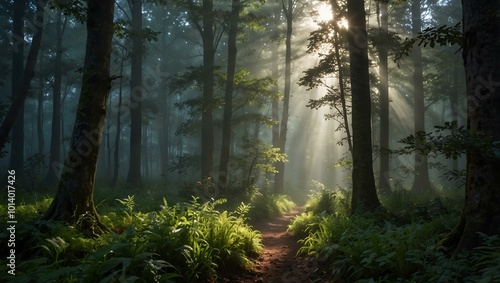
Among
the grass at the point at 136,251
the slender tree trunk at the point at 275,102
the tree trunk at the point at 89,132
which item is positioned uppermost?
the slender tree trunk at the point at 275,102

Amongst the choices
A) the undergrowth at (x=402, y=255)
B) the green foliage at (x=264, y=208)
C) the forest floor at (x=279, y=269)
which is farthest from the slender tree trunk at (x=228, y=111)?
the undergrowth at (x=402, y=255)

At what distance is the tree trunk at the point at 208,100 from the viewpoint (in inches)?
647

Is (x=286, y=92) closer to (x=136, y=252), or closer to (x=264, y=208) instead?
(x=264, y=208)

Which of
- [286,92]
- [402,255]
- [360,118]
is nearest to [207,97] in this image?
[286,92]

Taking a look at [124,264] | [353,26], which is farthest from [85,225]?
[353,26]

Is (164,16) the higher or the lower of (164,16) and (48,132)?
the higher

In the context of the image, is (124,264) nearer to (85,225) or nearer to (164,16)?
(85,225)

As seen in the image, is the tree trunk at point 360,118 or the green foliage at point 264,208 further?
the green foliage at point 264,208

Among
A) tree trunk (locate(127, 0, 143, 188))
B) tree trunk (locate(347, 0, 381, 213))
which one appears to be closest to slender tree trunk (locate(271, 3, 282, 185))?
tree trunk (locate(127, 0, 143, 188))

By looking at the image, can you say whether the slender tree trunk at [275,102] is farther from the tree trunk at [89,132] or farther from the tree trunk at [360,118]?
the tree trunk at [89,132]

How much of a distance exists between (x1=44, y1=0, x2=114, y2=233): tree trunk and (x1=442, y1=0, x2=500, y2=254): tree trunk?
22.5 ft

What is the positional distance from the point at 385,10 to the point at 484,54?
1737 cm

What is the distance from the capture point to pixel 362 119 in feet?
30.2

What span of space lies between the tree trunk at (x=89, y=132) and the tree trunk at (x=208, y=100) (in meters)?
9.33
